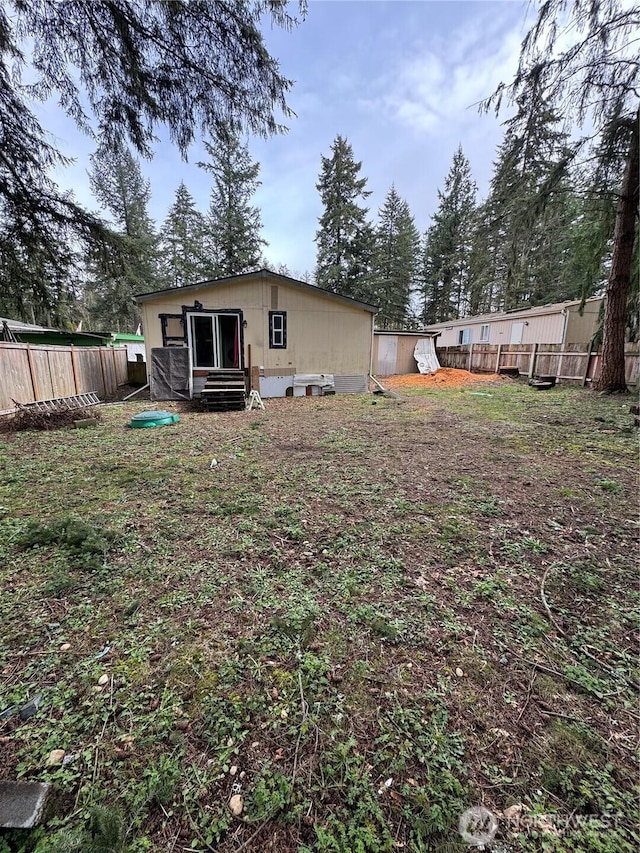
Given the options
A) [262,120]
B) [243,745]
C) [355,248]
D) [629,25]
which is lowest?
[243,745]

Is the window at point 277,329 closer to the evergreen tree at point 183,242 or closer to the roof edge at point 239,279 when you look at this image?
the roof edge at point 239,279

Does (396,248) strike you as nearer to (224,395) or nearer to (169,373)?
(169,373)

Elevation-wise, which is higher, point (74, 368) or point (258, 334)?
point (258, 334)

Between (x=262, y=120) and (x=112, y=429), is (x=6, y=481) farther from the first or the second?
(x=262, y=120)

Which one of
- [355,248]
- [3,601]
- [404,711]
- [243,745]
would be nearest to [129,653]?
[243,745]

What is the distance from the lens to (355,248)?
78.0 feet

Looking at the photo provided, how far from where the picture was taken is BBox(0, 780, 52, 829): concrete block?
1.10 meters

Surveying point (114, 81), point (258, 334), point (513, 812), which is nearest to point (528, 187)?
point (258, 334)

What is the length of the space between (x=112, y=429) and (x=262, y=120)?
5.39 metres

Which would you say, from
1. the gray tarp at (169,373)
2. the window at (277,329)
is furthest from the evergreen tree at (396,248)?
the gray tarp at (169,373)

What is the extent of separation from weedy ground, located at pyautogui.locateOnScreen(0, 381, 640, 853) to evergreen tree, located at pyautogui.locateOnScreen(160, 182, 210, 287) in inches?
962

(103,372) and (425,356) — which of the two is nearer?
(103,372)

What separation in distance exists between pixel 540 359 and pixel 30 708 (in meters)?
16.8

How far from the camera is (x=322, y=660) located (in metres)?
1.75
